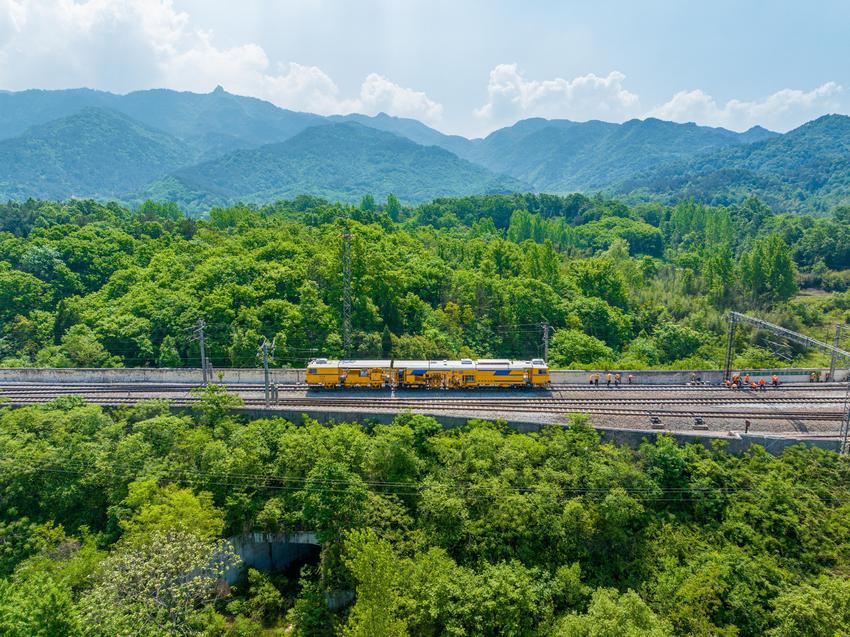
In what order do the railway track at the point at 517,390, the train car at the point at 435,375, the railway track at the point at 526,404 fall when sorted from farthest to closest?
the railway track at the point at 517,390 → the train car at the point at 435,375 → the railway track at the point at 526,404

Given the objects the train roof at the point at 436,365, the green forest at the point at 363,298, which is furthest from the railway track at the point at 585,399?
the green forest at the point at 363,298

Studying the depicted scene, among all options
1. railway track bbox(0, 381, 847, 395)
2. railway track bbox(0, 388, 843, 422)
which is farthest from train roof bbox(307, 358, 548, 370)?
railway track bbox(0, 388, 843, 422)

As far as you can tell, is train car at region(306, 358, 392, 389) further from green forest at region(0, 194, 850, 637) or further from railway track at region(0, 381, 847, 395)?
green forest at region(0, 194, 850, 637)

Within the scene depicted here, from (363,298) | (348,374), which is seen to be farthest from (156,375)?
(363,298)

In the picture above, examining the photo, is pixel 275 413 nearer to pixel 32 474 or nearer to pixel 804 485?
pixel 32 474

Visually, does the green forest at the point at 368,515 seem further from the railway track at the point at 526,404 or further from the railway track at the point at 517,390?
the railway track at the point at 517,390

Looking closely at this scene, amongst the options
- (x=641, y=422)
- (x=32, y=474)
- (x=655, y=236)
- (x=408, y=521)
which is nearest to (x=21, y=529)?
(x=32, y=474)
